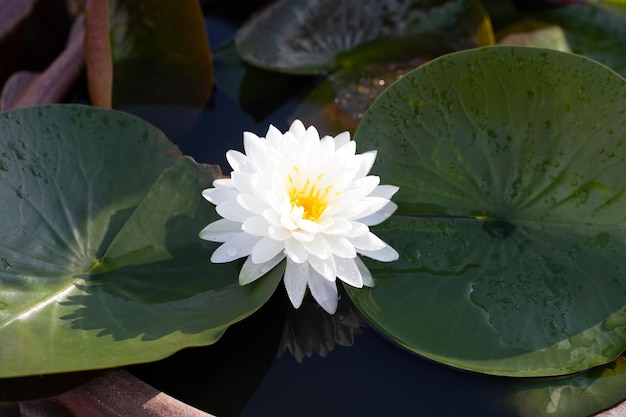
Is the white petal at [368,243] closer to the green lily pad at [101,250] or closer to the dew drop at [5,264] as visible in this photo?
the green lily pad at [101,250]

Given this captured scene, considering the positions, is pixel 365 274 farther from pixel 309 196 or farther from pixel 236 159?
pixel 236 159

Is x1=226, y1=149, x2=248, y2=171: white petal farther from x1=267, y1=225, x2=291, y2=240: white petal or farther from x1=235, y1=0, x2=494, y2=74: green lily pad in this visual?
x1=235, y1=0, x2=494, y2=74: green lily pad

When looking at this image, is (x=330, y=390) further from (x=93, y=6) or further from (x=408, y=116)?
(x=93, y=6)

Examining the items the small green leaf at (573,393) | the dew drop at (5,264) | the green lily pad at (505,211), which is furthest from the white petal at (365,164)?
the dew drop at (5,264)

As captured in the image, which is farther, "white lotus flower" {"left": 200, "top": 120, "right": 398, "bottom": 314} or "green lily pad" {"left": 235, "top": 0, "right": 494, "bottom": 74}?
"green lily pad" {"left": 235, "top": 0, "right": 494, "bottom": 74}

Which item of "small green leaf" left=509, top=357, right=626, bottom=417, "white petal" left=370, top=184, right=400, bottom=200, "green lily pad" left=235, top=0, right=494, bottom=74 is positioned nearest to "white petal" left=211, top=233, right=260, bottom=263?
"white petal" left=370, top=184, right=400, bottom=200

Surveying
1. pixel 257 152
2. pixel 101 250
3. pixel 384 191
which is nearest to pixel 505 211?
pixel 384 191
